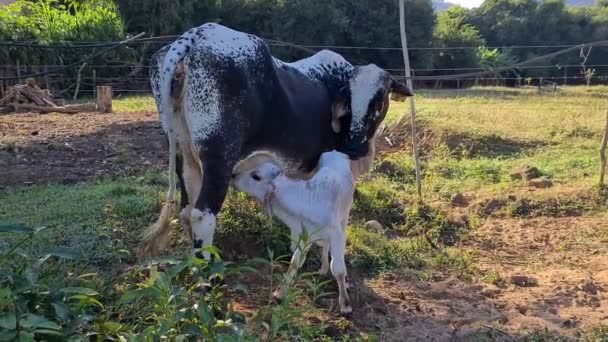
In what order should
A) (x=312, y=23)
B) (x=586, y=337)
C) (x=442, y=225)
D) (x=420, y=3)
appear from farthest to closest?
(x=420, y=3), (x=312, y=23), (x=442, y=225), (x=586, y=337)

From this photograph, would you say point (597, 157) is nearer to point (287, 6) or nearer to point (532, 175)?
point (532, 175)

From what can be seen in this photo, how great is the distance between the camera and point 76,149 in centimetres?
795

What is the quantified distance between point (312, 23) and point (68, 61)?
9748 mm

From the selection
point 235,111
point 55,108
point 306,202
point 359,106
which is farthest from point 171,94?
point 55,108

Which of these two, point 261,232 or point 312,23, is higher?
point 312,23

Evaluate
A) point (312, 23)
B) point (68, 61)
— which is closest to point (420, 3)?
point (312, 23)

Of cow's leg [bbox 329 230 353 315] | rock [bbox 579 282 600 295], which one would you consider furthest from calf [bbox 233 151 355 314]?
rock [bbox 579 282 600 295]

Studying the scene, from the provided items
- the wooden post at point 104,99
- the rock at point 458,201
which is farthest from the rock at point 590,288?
the wooden post at point 104,99

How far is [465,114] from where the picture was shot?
1174 centimetres

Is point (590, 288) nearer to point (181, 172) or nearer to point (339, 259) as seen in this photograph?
point (339, 259)

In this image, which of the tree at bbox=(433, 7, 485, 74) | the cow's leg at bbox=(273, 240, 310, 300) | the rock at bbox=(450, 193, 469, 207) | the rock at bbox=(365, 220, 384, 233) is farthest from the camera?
the tree at bbox=(433, 7, 485, 74)

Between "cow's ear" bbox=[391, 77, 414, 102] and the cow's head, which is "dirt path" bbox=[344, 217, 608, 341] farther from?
"cow's ear" bbox=[391, 77, 414, 102]

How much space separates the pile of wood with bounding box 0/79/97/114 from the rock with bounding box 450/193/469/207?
8.17 meters

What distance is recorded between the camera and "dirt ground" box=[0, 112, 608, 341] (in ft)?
11.6
